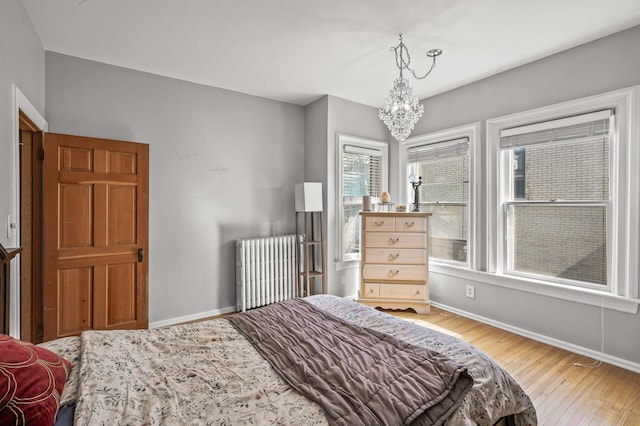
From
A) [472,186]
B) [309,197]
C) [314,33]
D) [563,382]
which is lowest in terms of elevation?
[563,382]

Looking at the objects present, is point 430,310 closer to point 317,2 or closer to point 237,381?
point 237,381

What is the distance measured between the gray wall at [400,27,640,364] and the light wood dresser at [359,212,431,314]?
1.56ft

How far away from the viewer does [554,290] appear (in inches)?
113

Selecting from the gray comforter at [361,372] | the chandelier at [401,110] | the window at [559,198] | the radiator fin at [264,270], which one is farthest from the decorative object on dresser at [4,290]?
the window at [559,198]

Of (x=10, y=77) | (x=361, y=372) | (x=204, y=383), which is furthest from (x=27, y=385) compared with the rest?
(x=10, y=77)

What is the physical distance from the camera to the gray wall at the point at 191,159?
2953 millimetres

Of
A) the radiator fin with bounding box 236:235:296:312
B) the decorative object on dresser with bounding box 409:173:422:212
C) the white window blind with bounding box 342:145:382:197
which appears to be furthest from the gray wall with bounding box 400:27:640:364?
the radiator fin with bounding box 236:235:296:312

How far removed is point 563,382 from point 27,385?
3.11m

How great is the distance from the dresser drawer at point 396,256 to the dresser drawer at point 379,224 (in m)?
0.25

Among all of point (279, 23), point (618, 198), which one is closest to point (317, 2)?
point (279, 23)

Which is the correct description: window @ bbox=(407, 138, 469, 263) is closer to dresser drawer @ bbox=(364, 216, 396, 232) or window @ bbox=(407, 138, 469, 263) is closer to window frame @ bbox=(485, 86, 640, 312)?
dresser drawer @ bbox=(364, 216, 396, 232)

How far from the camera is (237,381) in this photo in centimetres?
130

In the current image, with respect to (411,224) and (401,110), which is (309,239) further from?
(401,110)

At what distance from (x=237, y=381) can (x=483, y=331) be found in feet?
9.28
